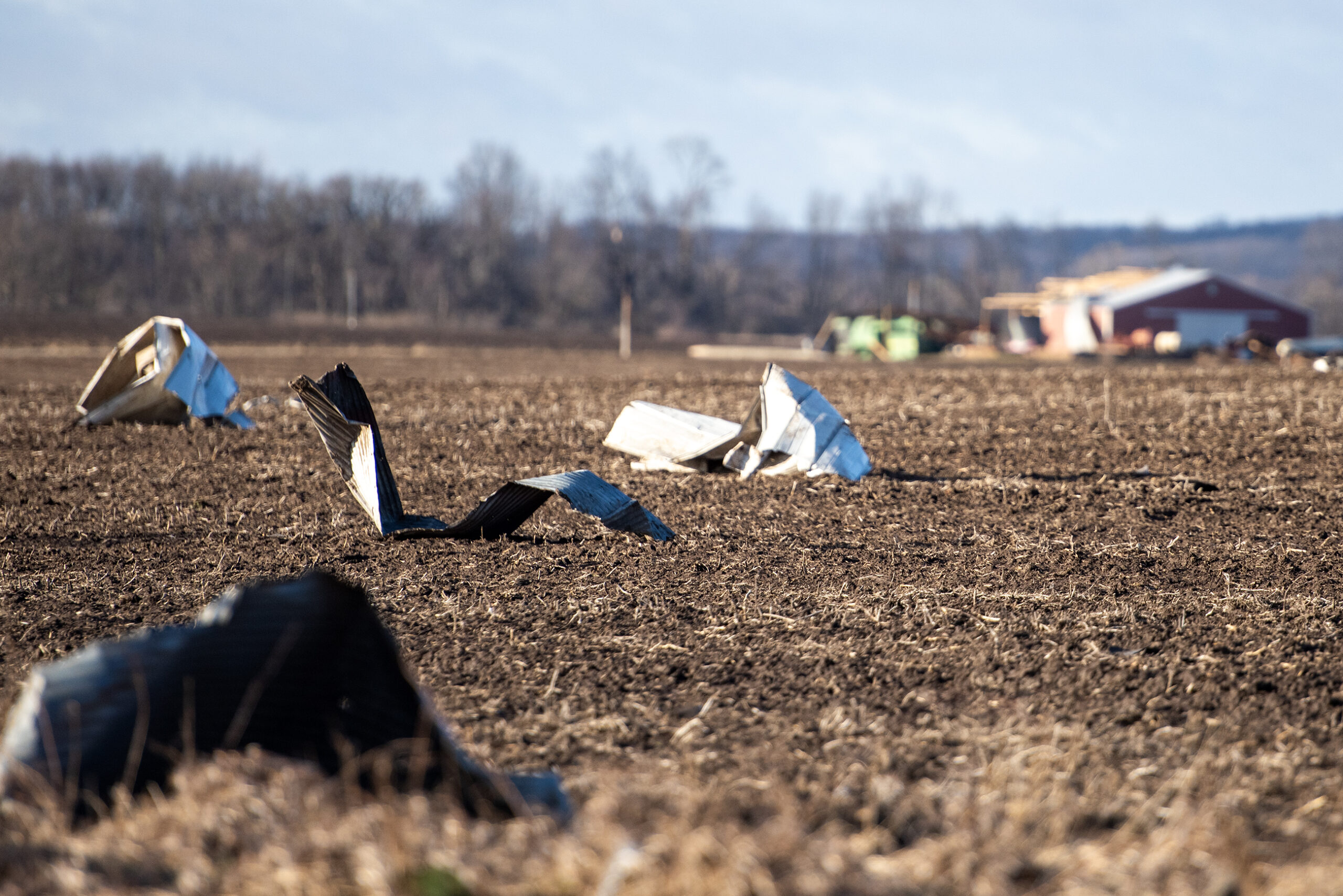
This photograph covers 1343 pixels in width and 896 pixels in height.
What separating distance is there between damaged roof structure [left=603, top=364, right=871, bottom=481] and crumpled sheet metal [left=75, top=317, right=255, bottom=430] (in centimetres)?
612

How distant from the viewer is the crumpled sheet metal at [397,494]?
710cm

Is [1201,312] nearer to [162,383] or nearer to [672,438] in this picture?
[672,438]

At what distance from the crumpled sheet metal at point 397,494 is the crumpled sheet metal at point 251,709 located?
155 inches

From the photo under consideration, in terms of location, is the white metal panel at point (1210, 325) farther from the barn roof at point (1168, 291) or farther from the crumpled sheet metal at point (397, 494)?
the crumpled sheet metal at point (397, 494)

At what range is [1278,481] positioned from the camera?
948 centimetres

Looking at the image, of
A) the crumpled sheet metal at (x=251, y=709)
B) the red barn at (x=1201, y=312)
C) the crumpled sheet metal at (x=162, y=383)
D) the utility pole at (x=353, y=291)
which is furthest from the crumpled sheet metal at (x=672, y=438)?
the utility pole at (x=353, y=291)

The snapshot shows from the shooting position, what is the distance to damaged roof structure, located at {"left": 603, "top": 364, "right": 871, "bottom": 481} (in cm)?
962

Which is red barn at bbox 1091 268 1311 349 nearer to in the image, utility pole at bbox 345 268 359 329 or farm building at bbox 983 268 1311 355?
farm building at bbox 983 268 1311 355

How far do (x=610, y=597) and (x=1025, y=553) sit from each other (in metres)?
2.73

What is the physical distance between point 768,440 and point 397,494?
3.66 metres

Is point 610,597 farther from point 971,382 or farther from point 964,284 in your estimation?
point 964,284

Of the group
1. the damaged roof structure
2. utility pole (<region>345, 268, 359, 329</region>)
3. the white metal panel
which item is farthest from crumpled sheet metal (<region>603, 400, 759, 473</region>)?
utility pole (<region>345, 268, 359, 329</region>)

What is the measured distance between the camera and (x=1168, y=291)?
57594 mm

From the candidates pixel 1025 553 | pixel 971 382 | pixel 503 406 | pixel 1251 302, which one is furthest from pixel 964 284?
pixel 1025 553
